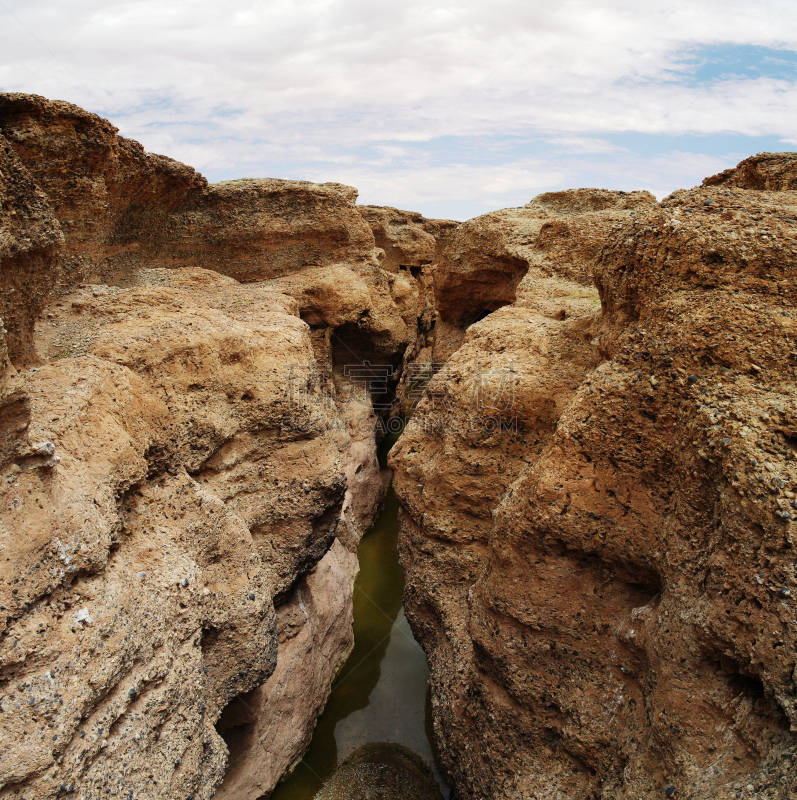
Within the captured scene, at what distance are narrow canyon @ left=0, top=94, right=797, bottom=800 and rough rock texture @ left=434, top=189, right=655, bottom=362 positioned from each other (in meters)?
0.09

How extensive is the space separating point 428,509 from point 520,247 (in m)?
3.93

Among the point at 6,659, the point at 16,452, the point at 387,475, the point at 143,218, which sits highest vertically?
the point at 143,218

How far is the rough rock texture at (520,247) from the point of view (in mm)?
6535

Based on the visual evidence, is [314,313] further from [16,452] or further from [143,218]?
[16,452]

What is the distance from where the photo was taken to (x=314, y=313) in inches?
312

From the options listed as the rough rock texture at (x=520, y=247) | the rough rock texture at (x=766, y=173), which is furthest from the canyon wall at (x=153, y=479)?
the rough rock texture at (x=766, y=173)

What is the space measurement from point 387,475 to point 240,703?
6258 millimetres

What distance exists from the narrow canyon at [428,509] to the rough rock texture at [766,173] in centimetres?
3

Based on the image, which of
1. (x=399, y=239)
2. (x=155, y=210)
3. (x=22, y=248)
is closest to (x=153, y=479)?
(x=22, y=248)

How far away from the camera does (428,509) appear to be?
502 cm

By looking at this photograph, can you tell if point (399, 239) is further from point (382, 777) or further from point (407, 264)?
point (382, 777)

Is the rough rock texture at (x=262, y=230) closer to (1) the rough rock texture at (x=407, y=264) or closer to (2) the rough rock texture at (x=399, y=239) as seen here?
(1) the rough rock texture at (x=407, y=264)

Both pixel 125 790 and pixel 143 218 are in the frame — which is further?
pixel 143 218

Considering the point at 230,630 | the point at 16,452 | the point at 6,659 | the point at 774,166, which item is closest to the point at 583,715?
the point at 230,630
